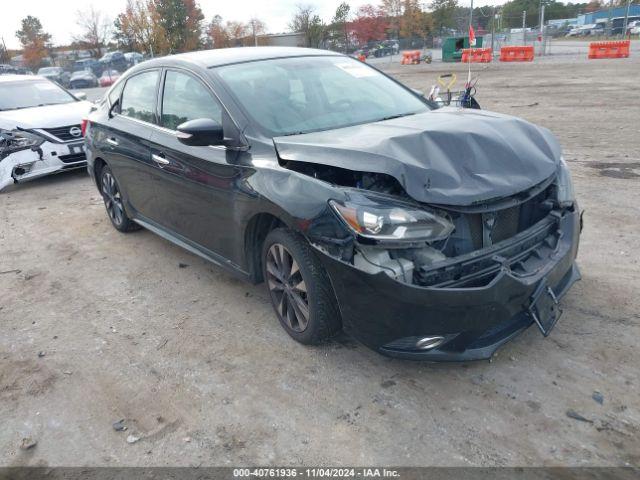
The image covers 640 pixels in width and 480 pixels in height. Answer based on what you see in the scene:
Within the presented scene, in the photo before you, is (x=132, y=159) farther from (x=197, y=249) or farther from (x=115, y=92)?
(x=197, y=249)

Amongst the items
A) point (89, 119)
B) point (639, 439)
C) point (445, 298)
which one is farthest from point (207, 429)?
point (89, 119)

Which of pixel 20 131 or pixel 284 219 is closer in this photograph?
pixel 284 219

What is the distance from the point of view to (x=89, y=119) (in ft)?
18.9

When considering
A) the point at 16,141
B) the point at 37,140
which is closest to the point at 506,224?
the point at 37,140

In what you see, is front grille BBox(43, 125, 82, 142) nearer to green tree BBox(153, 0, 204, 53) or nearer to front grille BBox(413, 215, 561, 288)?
front grille BBox(413, 215, 561, 288)

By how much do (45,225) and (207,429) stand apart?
15.1 feet

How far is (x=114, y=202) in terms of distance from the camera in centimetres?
574

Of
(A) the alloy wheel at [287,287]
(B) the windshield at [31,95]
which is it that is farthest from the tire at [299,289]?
(B) the windshield at [31,95]

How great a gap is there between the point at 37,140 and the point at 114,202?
3.23 m

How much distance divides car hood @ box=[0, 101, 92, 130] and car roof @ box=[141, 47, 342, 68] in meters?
4.40

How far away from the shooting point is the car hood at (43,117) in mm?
8133

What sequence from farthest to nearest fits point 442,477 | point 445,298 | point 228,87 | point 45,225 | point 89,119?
point 45,225 → point 89,119 → point 228,87 → point 445,298 → point 442,477

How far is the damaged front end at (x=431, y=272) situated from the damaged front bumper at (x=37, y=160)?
6.54m

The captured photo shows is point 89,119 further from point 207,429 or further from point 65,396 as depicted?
point 207,429
